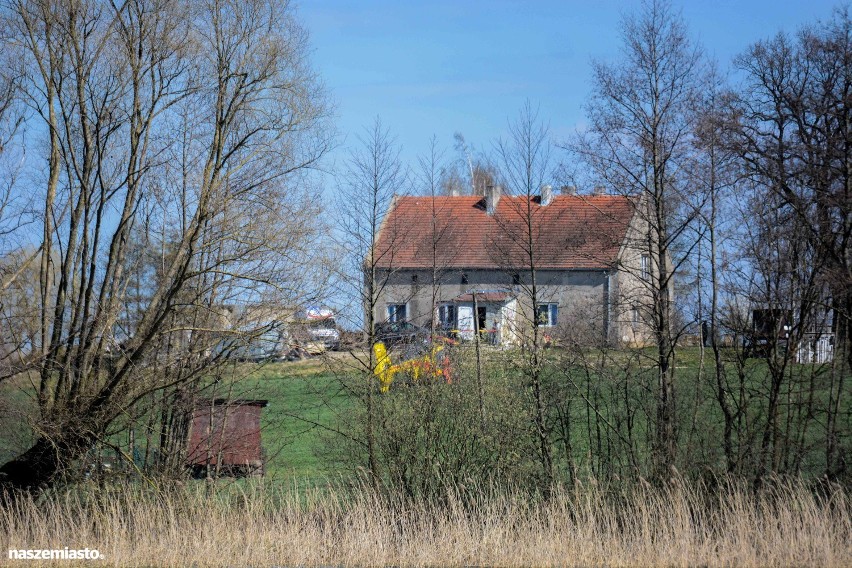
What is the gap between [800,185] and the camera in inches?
536

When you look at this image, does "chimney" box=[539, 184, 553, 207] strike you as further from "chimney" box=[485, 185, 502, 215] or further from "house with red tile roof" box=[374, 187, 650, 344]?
"chimney" box=[485, 185, 502, 215]

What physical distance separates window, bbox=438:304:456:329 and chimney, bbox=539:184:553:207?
10.2 ft

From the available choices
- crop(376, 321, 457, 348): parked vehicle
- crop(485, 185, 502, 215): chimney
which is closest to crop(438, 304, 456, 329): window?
crop(376, 321, 457, 348): parked vehicle

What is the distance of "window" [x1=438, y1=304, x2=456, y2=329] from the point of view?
17.6 m

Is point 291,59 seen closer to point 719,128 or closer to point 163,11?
point 163,11

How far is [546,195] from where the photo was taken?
52.1 ft

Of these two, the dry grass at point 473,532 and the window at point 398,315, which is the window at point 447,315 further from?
the dry grass at point 473,532

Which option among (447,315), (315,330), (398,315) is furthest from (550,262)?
(447,315)

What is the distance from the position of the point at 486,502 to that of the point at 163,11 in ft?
28.7

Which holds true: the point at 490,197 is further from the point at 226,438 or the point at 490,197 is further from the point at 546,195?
the point at 226,438

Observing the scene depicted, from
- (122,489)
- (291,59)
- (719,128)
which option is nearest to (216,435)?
(122,489)

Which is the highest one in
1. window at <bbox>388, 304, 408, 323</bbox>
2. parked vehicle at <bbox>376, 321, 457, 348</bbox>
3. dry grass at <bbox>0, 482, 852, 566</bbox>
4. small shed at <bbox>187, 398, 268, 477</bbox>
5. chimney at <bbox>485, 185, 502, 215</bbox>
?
chimney at <bbox>485, 185, 502, 215</bbox>

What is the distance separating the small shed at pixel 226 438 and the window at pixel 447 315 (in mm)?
4168

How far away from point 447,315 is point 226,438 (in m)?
9.26
